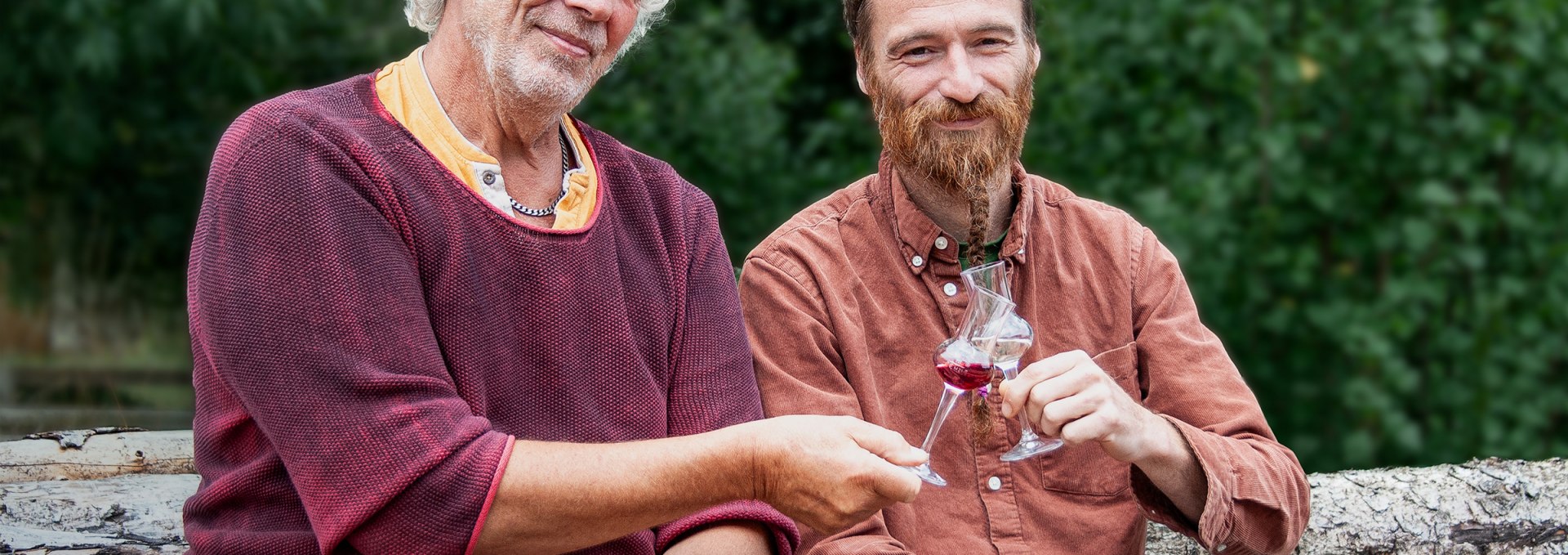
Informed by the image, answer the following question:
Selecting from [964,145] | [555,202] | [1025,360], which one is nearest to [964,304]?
[1025,360]

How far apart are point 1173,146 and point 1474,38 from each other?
999 mm

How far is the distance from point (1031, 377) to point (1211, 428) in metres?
0.56

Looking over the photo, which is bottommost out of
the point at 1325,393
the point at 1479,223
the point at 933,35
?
the point at 1325,393

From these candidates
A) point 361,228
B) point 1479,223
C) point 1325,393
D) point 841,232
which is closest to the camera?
point 361,228

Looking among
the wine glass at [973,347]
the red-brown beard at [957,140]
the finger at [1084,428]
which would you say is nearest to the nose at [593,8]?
the red-brown beard at [957,140]

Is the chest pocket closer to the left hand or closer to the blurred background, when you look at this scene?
the left hand

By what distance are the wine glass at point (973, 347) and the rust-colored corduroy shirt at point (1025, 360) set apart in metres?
0.26

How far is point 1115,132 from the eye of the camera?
18.0 ft

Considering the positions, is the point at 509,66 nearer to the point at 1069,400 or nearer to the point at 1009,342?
the point at 1009,342

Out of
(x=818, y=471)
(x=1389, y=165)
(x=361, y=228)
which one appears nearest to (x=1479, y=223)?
(x=1389, y=165)

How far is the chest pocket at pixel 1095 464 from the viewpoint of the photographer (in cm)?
278

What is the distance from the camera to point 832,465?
218 cm

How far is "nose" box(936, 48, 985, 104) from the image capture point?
2781 mm

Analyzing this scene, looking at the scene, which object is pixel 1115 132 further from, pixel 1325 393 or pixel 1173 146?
pixel 1325 393
